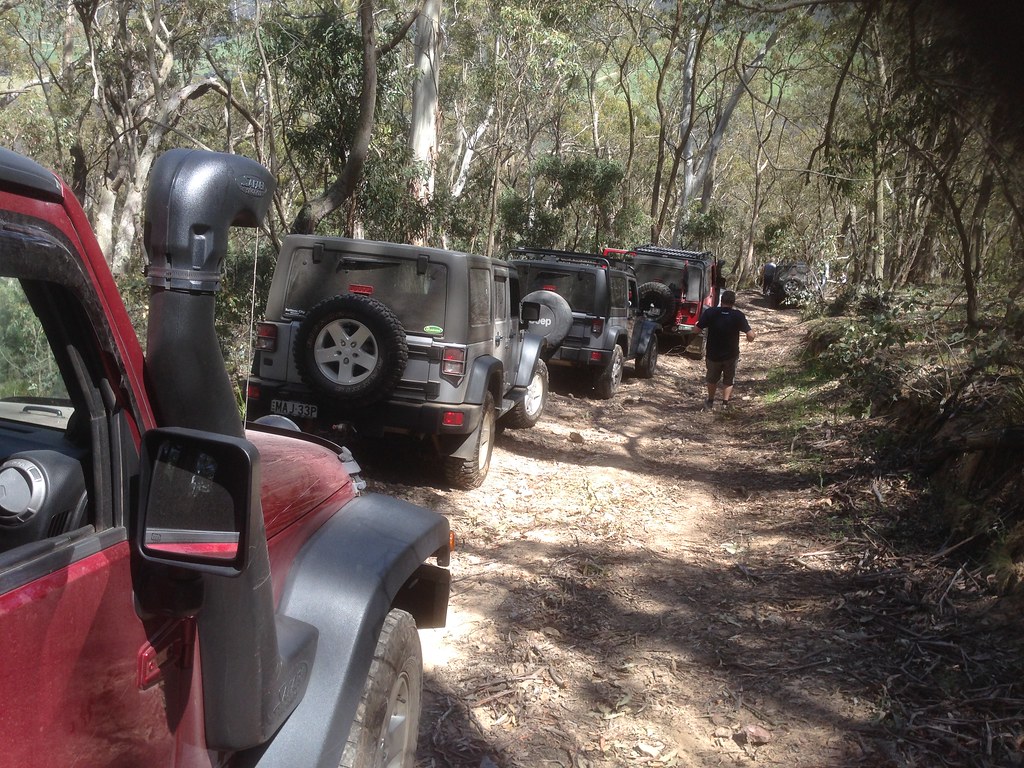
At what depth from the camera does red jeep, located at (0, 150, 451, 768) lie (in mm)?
1510

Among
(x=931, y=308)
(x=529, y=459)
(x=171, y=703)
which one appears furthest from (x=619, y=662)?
(x=931, y=308)

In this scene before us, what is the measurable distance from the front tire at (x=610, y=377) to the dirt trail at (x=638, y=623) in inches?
120

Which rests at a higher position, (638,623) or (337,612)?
(337,612)

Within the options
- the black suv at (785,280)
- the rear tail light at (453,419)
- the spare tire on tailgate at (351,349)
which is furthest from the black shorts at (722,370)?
the black suv at (785,280)

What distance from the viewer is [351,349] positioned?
634 cm

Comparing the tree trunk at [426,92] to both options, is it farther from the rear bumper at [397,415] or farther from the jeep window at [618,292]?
the rear bumper at [397,415]

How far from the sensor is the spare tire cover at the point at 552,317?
10906mm

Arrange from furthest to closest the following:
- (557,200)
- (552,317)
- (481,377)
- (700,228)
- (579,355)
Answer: (700,228) → (557,200) → (579,355) → (552,317) → (481,377)

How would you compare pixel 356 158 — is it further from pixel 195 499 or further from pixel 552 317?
pixel 195 499

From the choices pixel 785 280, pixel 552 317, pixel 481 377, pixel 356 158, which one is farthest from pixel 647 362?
pixel 785 280

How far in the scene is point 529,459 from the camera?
28.5 feet

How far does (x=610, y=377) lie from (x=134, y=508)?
10.5 metres

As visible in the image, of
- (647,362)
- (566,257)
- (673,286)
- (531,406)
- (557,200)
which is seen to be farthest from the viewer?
(557,200)

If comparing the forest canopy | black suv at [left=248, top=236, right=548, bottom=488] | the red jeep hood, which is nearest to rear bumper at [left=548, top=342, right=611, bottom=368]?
the forest canopy
